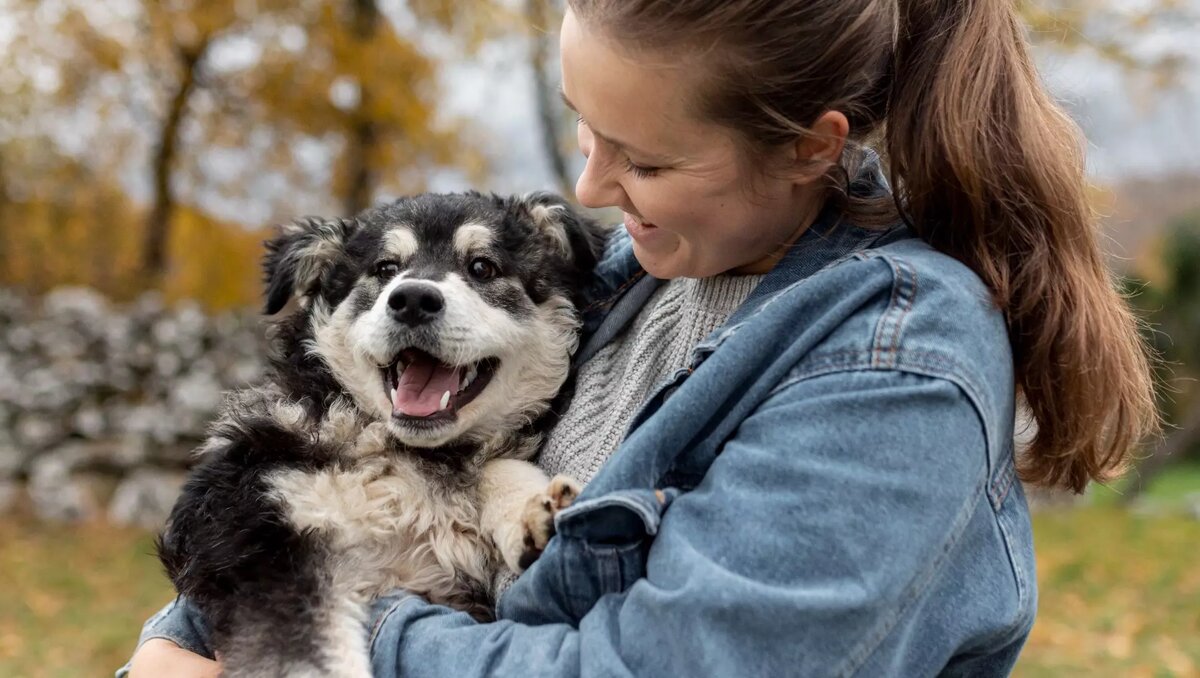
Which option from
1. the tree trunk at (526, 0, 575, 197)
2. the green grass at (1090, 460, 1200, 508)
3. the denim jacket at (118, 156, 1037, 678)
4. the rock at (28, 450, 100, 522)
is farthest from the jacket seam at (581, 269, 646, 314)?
the green grass at (1090, 460, 1200, 508)

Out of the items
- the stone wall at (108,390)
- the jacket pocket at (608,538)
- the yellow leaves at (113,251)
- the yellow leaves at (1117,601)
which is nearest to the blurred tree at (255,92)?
the yellow leaves at (113,251)

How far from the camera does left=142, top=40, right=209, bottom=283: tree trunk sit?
11.1 m

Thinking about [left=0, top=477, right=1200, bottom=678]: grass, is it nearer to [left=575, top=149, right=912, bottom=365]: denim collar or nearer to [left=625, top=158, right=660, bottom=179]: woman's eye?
[left=575, top=149, right=912, bottom=365]: denim collar

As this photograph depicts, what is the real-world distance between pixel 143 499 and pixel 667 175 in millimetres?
10785

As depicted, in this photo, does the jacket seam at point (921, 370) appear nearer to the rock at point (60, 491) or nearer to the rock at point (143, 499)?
the rock at point (143, 499)

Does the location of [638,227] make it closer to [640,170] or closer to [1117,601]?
[640,170]

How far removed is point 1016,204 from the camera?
1.98m

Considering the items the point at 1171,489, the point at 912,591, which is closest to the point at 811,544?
the point at 912,591

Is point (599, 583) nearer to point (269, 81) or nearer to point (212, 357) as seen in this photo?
point (269, 81)

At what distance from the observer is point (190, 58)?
35.8 feet

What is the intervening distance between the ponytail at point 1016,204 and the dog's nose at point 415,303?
4.12ft

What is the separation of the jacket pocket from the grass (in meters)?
5.78

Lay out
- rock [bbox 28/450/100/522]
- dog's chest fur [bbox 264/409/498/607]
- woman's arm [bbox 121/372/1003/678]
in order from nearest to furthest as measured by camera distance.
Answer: woman's arm [bbox 121/372/1003/678] → dog's chest fur [bbox 264/409/498/607] → rock [bbox 28/450/100/522]

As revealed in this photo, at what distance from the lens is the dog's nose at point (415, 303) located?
2818 millimetres
